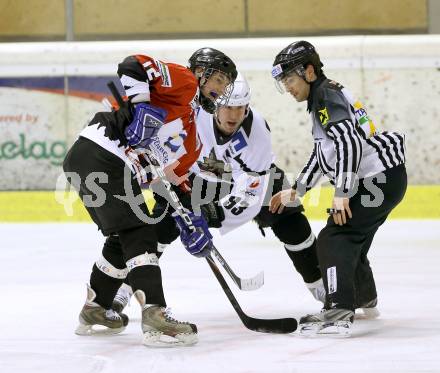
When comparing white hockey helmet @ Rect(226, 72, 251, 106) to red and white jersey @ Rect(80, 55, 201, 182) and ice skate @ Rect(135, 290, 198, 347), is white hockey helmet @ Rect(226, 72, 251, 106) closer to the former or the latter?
red and white jersey @ Rect(80, 55, 201, 182)

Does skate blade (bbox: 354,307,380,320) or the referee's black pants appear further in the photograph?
skate blade (bbox: 354,307,380,320)

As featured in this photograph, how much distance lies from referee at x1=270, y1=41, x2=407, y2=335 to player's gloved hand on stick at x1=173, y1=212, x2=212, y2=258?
Result: 37 cm

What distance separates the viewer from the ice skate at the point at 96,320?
11.4 ft

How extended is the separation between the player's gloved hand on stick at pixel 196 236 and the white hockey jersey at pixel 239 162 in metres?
0.51

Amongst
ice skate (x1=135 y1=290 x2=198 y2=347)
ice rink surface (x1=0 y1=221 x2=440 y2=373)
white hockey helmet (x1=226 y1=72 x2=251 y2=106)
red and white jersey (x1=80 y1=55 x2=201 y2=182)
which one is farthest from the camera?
white hockey helmet (x1=226 y1=72 x2=251 y2=106)

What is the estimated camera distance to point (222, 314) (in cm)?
380

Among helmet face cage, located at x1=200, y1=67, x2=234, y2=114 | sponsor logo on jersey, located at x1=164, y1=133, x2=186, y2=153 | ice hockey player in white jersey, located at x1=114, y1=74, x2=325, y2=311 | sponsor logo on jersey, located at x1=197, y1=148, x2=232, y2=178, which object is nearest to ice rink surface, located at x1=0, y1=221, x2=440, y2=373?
ice hockey player in white jersey, located at x1=114, y1=74, x2=325, y2=311

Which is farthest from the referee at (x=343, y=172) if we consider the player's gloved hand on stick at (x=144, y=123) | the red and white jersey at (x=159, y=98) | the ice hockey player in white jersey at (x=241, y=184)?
the player's gloved hand on stick at (x=144, y=123)

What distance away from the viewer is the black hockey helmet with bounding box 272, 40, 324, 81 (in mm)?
3523

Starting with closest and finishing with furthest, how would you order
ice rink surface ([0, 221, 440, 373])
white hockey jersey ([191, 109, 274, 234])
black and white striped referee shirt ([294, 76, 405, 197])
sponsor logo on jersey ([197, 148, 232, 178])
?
1. ice rink surface ([0, 221, 440, 373])
2. black and white striped referee shirt ([294, 76, 405, 197])
3. white hockey jersey ([191, 109, 274, 234])
4. sponsor logo on jersey ([197, 148, 232, 178])

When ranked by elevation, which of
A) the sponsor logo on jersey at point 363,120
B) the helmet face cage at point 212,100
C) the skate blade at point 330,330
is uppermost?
the helmet face cage at point 212,100

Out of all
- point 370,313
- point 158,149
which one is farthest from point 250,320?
point 158,149

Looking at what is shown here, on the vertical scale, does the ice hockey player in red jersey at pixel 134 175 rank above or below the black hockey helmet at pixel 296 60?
below

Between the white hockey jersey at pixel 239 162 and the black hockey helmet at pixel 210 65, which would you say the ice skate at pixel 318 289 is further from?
the black hockey helmet at pixel 210 65
